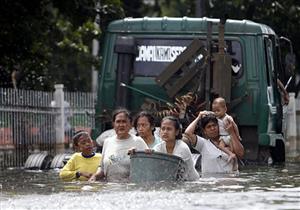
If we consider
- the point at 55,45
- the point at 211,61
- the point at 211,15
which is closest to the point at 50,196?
the point at 211,61

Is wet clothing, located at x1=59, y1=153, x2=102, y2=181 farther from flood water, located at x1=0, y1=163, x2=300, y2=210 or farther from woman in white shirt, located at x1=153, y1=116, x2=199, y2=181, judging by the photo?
woman in white shirt, located at x1=153, y1=116, x2=199, y2=181

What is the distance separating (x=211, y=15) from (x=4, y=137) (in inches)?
483

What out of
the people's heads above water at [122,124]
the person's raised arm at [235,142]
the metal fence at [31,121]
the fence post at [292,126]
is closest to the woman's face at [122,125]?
the people's heads above water at [122,124]

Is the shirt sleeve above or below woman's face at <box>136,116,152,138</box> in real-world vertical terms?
below

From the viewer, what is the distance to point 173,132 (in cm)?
1098

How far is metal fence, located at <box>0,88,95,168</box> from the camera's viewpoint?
18875 millimetres

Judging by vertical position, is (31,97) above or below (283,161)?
above

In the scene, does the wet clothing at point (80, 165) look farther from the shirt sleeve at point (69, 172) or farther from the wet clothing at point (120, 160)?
the wet clothing at point (120, 160)

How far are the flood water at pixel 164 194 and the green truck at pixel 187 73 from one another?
2.82 meters

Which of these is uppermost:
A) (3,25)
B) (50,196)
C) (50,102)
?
(3,25)

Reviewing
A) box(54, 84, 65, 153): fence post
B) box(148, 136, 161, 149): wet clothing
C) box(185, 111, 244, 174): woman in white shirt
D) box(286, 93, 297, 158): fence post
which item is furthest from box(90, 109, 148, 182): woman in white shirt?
box(286, 93, 297, 158): fence post

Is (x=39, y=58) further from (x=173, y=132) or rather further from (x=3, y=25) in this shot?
(x=173, y=132)

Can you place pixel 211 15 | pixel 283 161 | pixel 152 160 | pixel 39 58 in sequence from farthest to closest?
pixel 211 15, pixel 39 58, pixel 283 161, pixel 152 160

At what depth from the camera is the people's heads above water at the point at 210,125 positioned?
11897mm
